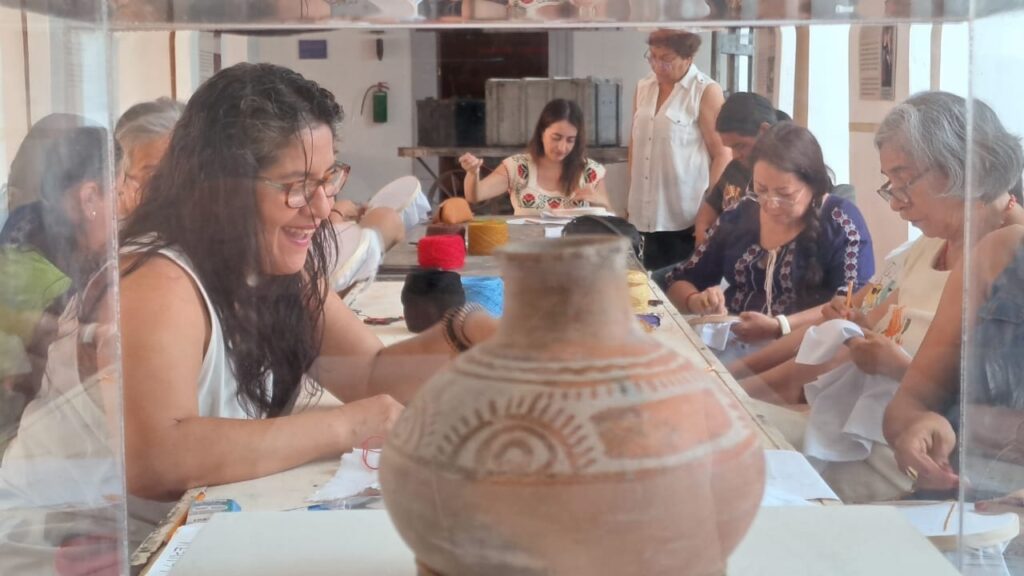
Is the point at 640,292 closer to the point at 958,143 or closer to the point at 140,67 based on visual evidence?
the point at 958,143

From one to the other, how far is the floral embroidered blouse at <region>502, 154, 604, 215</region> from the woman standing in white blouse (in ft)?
0.19

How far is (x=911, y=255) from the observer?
173cm

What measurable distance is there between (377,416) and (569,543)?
0.63 metres

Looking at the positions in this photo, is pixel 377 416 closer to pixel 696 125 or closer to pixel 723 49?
pixel 696 125

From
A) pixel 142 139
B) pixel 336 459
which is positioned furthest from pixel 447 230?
pixel 142 139

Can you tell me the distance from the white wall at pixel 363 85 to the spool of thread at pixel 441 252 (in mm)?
109

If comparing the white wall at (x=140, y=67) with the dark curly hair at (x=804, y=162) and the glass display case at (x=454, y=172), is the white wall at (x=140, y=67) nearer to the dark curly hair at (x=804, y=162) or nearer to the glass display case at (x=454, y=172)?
the glass display case at (x=454, y=172)

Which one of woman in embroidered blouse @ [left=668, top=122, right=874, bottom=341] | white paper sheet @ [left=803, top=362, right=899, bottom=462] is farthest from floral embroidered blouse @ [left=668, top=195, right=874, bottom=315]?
white paper sheet @ [left=803, top=362, right=899, bottom=462]

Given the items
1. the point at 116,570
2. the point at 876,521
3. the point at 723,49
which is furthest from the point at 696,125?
the point at 116,570

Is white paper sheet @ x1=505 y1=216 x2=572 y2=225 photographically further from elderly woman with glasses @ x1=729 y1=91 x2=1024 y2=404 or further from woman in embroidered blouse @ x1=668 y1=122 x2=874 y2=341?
elderly woman with glasses @ x1=729 y1=91 x2=1024 y2=404

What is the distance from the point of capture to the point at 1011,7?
164 centimetres

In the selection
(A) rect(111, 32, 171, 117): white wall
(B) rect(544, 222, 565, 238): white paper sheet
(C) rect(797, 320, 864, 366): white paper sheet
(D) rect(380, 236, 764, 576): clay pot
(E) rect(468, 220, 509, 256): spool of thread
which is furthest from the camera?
(C) rect(797, 320, 864, 366): white paper sheet

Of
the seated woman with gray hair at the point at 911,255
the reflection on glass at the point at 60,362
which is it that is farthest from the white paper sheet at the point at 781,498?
the reflection on glass at the point at 60,362

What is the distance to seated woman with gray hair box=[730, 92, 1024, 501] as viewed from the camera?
5.40 ft
